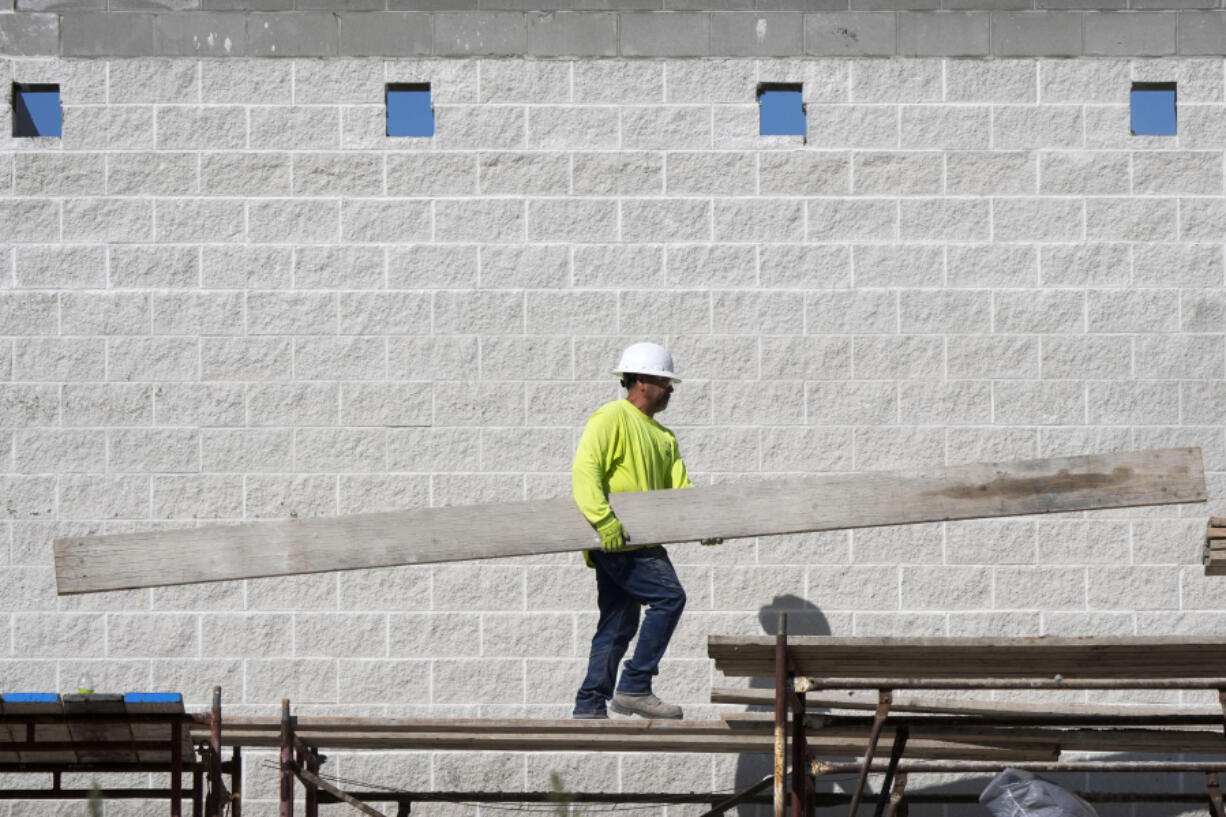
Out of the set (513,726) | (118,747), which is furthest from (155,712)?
(513,726)

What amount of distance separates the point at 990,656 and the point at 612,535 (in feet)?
4.87

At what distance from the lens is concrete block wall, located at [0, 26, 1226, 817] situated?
8.53m

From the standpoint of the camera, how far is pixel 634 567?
714 centimetres

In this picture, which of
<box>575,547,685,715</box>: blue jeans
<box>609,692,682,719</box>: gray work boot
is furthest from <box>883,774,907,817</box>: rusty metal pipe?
<box>575,547,685,715</box>: blue jeans

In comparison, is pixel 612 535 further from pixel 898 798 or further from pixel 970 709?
pixel 898 798

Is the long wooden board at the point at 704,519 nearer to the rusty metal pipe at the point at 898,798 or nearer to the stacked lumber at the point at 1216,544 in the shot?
the stacked lumber at the point at 1216,544

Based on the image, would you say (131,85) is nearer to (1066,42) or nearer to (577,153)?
(577,153)

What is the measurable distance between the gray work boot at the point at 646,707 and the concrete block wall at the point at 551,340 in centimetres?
121

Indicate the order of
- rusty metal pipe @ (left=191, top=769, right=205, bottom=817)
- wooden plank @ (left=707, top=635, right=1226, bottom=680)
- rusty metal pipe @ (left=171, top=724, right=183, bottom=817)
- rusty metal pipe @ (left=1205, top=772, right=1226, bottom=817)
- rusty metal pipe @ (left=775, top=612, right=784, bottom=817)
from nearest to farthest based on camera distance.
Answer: wooden plank @ (left=707, top=635, right=1226, bottom=680) → rusty metal pipe @ (left=775, top=612, right=784, bottom=817) → rusty metal pipe @ (left=171, top=724, right=183, bottom=817) → rusty metal pipe @ (left=1205, top=772, right=1226, bottom=817) → rusty metal pipe @ (left=191, top=769, right=205, bottom=817)

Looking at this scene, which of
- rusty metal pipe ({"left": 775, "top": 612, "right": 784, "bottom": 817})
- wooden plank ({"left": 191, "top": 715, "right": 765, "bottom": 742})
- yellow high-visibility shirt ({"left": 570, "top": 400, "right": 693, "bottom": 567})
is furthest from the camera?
yellow high-visibility shirt ({"left": 570, "top": 400, "right": 693, "bottom": 567})

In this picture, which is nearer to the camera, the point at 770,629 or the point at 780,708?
the point at 780,708

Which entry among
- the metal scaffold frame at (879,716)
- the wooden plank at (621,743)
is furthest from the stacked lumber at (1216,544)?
the wooden plank at (621,743)

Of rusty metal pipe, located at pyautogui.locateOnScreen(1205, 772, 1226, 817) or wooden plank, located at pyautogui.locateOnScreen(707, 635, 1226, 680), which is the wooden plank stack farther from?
rusty metal pipe, located at pyautogui.locateOnScreen(1205, 772, 1226, 817)

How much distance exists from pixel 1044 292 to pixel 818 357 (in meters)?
1.16
